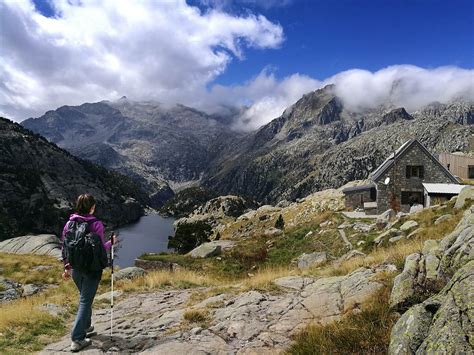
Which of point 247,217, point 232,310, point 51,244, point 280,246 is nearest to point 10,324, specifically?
point 232,310

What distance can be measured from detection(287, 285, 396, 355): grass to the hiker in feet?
16.2

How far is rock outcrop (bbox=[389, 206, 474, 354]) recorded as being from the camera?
19.0ft

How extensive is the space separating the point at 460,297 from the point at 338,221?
30098 millimetres

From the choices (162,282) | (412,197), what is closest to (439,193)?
(412,197)

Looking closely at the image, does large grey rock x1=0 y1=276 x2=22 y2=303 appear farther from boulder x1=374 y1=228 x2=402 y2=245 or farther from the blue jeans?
boulder x1=374 y1=228 x2=402 y2=245

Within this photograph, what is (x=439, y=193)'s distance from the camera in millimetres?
41062

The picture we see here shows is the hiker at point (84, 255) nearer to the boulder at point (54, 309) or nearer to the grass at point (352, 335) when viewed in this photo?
the boulder at point (54, 309)

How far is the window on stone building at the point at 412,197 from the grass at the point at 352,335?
40.4 metres

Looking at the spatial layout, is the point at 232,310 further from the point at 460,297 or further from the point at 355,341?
the point at 460,297

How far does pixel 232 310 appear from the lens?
1138 centimetres

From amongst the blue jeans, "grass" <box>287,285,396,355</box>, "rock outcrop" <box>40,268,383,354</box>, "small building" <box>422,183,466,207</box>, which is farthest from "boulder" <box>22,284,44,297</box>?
"small building" <box>422,183,466,207</box>

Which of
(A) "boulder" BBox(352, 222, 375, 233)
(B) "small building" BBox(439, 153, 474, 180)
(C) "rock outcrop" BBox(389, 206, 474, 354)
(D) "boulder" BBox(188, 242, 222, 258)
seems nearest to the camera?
(C) "rock outcrop" BBox(389, 206, 474, 354)

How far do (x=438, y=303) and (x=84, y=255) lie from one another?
7559 millimetres

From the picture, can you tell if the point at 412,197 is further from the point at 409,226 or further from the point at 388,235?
the point at 388,235
